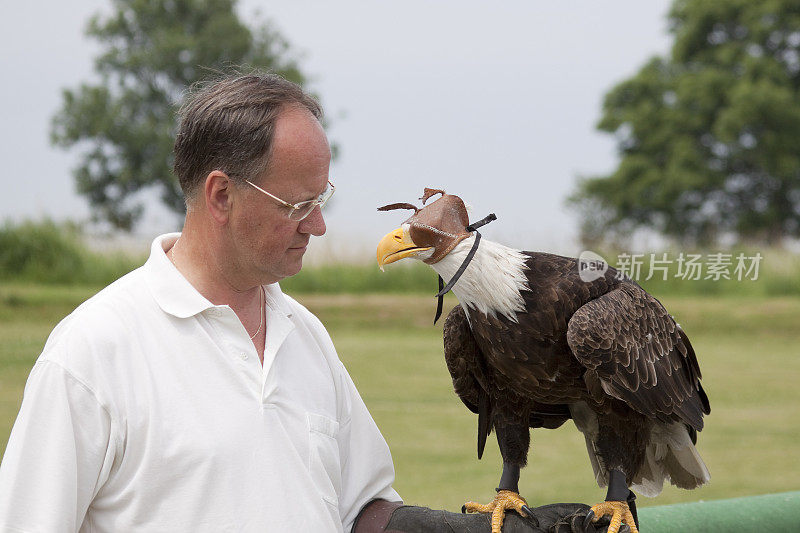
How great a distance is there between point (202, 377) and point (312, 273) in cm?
894

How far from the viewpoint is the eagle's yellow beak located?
5.42 feet

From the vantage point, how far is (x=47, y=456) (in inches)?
55.9

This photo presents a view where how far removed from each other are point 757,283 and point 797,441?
5399 millimetres

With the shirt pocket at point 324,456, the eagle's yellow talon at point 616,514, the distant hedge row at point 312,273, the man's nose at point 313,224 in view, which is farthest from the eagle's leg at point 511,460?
the distant hedge row at point 312,273

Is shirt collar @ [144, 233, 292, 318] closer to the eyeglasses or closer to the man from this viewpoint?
the man

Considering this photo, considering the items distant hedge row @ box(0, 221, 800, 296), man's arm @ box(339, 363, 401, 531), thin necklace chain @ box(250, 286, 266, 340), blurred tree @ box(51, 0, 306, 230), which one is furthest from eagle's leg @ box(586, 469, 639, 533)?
blurred tree @ box(51, 0, 306, 230)

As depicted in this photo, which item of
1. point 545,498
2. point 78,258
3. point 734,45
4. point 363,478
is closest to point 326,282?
point 78,258

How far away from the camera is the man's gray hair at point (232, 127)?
1574mm

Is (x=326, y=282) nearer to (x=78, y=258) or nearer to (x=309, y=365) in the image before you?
(x=78, y=258)

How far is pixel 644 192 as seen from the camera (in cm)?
2803

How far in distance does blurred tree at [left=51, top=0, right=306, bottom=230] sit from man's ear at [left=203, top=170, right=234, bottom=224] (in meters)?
24.3

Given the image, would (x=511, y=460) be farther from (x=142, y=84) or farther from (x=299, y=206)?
(x=142, y=84)

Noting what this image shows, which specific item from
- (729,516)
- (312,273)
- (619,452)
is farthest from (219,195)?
(312,273)

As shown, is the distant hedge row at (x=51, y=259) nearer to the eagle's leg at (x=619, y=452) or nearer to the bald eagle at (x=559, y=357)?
the bald eagle at (x=559, y=357)
